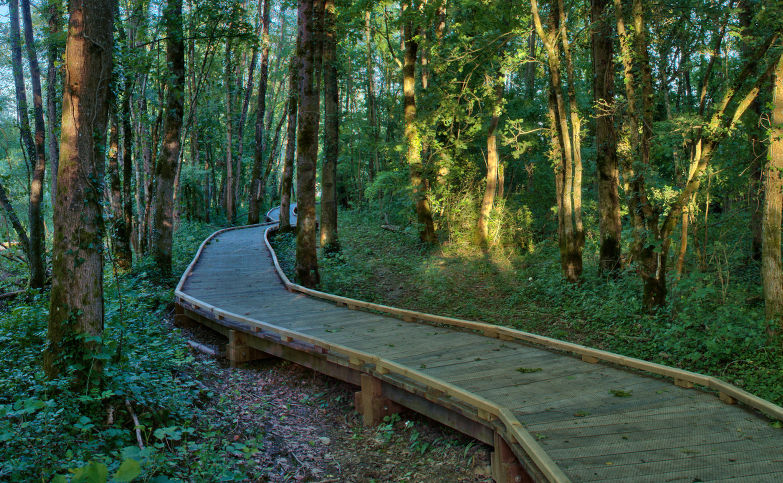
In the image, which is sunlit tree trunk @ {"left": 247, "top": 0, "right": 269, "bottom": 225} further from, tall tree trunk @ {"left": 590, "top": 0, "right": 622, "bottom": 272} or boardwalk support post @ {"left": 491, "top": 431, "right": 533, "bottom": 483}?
boardwalk support post @ {"left": 491, "top": 431, "right": 533, "bottom": 483}

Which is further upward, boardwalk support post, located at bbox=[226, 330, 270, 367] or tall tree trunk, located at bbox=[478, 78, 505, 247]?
tall tree trunk, located at bbox=[478, 78, 505, 247]

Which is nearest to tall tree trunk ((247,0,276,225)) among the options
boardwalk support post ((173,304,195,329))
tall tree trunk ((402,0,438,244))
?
tall tree trunk ((402,0,438,244))

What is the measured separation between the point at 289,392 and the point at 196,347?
8.83ft

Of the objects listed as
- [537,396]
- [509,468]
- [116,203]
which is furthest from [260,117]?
[509,468]

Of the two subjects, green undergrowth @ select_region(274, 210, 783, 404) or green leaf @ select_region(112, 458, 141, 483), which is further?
green undergrowth @ select_region(274, 210, 783, 404)

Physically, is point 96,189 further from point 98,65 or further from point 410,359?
point 410,359

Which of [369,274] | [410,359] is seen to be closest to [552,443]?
[410,359]

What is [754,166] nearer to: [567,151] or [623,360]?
[567,151]

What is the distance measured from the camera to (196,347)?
9281 mm

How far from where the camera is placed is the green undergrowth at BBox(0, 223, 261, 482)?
3939 millimetres

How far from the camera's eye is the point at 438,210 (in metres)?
18.7

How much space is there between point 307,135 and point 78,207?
7345 millimetres

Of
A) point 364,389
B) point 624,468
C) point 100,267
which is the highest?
point 100,267

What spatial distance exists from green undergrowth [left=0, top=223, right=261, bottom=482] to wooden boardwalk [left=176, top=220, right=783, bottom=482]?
4.99 feet
